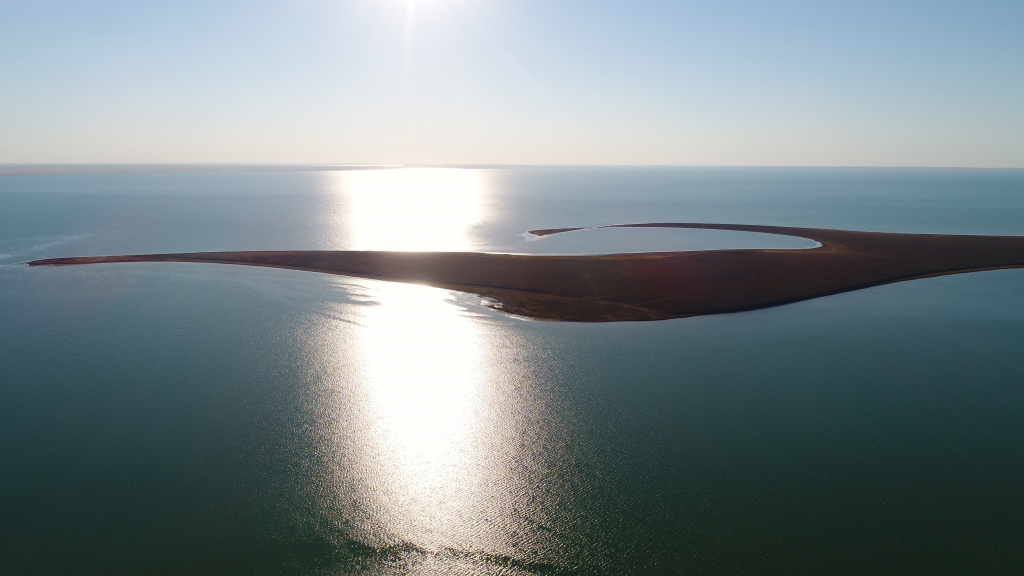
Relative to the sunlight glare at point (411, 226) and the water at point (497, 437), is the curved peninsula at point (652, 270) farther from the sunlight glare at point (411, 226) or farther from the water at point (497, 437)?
the sunlight glare at point (411, 226)

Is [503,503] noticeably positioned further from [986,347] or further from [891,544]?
[986,347]

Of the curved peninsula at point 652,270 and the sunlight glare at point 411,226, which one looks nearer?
the curved peninsula at point 652,270

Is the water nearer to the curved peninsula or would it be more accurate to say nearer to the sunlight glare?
the curved peninsula

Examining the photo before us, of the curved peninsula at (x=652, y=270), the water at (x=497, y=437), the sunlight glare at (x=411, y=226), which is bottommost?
the water at (x=497, y=437)

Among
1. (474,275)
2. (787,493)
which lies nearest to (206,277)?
(474,275)

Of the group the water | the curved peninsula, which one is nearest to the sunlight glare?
the curved peninsula

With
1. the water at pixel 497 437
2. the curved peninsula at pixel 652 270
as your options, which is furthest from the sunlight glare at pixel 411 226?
the water at pixel 497 437
